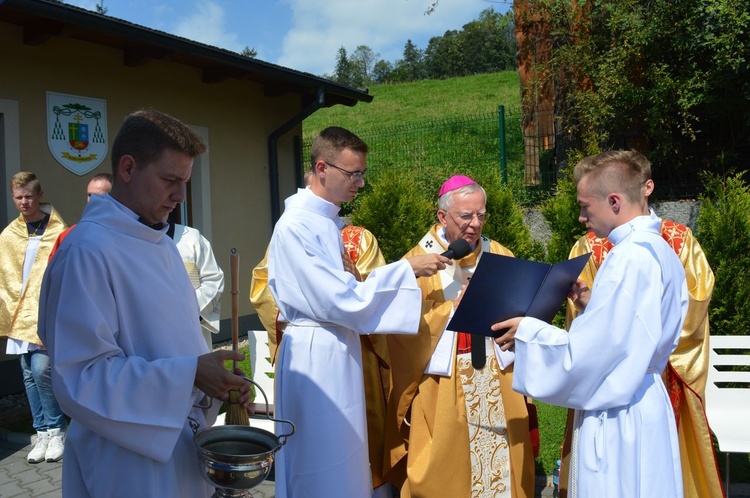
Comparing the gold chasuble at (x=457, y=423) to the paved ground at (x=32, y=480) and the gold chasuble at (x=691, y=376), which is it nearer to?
the gold chasuble at (x=691, y=376)

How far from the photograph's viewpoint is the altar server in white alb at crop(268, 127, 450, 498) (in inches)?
127

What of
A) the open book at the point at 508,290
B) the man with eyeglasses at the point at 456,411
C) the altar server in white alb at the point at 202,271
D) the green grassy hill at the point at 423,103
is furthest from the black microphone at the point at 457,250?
the green grassy hill at the point at 423,103

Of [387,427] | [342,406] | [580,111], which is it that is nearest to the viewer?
[342,406]

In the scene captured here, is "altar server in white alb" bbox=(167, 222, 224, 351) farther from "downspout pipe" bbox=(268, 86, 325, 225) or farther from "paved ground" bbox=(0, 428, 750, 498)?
"downspout pipe" bbox=(268, 86, 325, 225)

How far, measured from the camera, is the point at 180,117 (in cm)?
878

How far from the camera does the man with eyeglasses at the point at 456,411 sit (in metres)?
3.77

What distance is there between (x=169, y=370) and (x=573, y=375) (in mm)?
1488

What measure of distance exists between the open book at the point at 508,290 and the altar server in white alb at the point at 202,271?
297 centimetres

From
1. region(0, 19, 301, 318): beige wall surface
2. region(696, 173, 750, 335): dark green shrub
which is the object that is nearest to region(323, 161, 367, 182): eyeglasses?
region(696, 173, 750, 335): dark green shrub

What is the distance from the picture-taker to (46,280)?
6.63 feet

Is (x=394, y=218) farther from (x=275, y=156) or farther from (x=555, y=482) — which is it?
(x=555, y=482)

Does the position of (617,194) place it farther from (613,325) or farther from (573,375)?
(573,375)

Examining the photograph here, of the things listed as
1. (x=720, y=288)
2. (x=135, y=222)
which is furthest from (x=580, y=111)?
(x=135, y=222)

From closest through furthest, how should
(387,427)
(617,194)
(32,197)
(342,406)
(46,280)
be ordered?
(46,280) < (617,194) < (342,406) < (387,427) < (32,197)
